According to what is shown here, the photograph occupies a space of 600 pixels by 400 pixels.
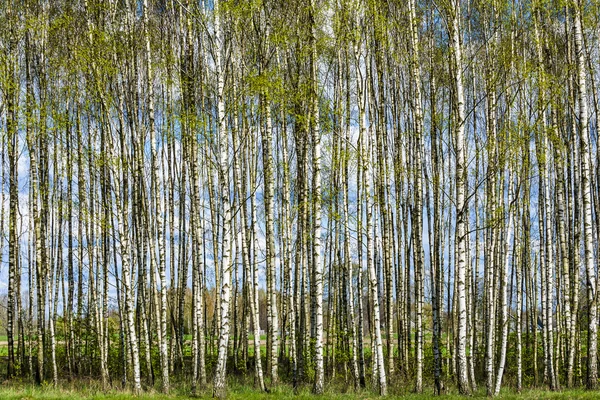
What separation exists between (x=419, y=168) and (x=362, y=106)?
2.75m

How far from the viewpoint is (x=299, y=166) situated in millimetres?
14641

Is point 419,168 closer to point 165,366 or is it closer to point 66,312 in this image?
point 165,366

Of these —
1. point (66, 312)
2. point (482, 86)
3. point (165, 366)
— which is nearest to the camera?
point (165, 366)

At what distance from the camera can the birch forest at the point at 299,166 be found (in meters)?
11.9

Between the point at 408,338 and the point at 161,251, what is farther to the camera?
the point at 408,338

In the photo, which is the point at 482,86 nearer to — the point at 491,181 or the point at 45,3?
the point at 491,181

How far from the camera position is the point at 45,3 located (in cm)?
1625

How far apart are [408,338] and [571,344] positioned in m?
4.84

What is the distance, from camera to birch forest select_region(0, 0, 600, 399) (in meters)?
11.9

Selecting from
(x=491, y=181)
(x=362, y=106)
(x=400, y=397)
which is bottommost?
(x=400, y=397)

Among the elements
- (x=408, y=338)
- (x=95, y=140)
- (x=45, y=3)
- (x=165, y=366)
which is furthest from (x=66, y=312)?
(x=408, y=338)

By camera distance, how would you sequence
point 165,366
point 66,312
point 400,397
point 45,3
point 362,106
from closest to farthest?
point 400,397, point 362,106, point 165,366, point 45,3, point 66,312

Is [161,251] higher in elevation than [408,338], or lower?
higher

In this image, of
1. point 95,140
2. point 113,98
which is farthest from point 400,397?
point 95,140
